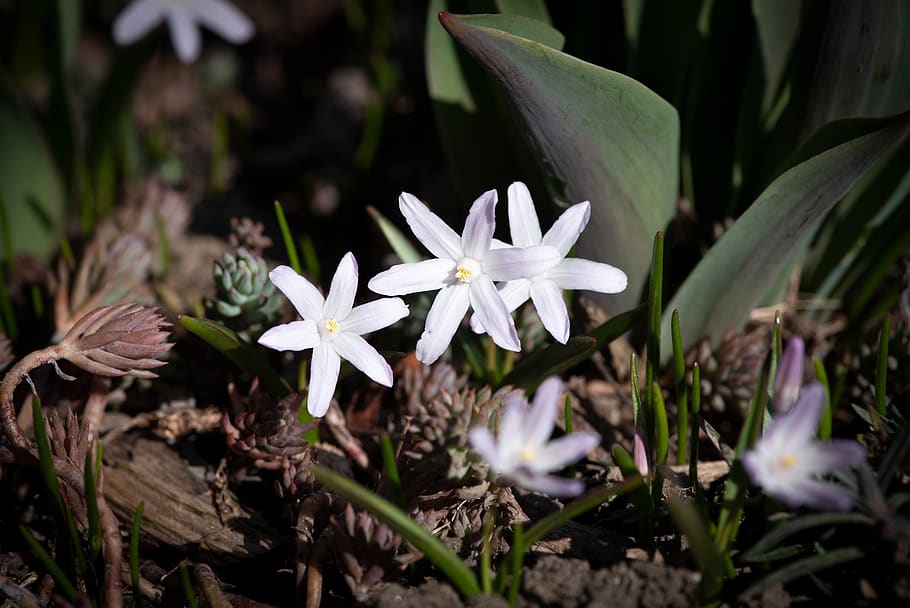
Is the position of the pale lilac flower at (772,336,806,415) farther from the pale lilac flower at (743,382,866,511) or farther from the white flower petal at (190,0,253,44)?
the white flower petal at (190,0,253,44)

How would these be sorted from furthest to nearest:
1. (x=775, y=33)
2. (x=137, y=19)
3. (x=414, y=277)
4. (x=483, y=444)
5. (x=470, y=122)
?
(x=137, y=19) < (x=470, y=122) < (x=775, y=33) < (x=414, y=277) < (x=483, y=444)

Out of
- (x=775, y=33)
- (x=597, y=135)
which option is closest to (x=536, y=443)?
(x=597, y=135)

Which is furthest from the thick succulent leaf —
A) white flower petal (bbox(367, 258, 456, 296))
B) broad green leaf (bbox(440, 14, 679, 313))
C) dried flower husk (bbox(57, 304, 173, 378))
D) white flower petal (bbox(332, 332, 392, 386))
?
dried flower husk (bbox(57, 304, 173, 378))

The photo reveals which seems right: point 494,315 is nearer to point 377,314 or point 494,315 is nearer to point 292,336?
point 377,314

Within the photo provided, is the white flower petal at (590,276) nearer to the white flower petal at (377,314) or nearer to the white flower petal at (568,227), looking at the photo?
the white flower petal at (568,227)

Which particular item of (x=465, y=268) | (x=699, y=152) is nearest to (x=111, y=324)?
(x=465, y=268)

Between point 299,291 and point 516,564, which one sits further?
point 299,291
